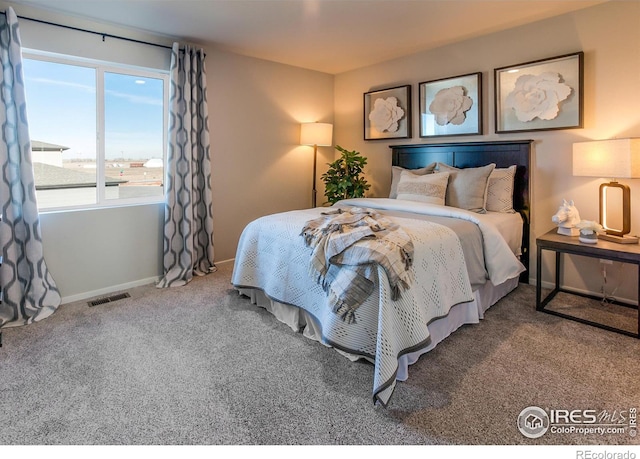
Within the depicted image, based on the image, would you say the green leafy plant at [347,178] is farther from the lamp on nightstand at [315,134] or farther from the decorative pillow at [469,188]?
the decorative pillow at [469,188]

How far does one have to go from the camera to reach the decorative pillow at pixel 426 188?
11.2ft

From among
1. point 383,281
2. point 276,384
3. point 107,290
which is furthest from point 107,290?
point 383,281

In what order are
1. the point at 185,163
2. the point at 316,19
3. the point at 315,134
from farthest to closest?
the point at 315,134 → the point at 185,163 → the point at 316,19

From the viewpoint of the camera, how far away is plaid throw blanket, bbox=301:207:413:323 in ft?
6.32

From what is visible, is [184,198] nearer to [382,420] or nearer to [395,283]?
[395,283]

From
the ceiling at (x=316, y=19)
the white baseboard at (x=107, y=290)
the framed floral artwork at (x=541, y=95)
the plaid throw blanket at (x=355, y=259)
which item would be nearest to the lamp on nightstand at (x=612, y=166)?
the framed floral artwork at (x=541, y=95)

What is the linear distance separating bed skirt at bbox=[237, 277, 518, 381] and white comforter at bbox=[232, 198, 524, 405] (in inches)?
4.1

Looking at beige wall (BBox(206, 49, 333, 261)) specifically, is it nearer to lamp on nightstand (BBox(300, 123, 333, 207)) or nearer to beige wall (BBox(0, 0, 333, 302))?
beige wall (BBox(0, 0, 333, 302))

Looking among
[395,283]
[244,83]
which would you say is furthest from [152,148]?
[395,283]

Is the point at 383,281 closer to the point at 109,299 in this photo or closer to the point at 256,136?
the point at 109,299

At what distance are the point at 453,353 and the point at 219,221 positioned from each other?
289 centimetres

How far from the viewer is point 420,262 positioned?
2117 mm

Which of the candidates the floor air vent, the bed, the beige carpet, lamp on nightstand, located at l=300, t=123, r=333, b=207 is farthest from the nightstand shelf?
the floor air vent

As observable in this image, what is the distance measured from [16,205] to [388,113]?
12.3 ft
